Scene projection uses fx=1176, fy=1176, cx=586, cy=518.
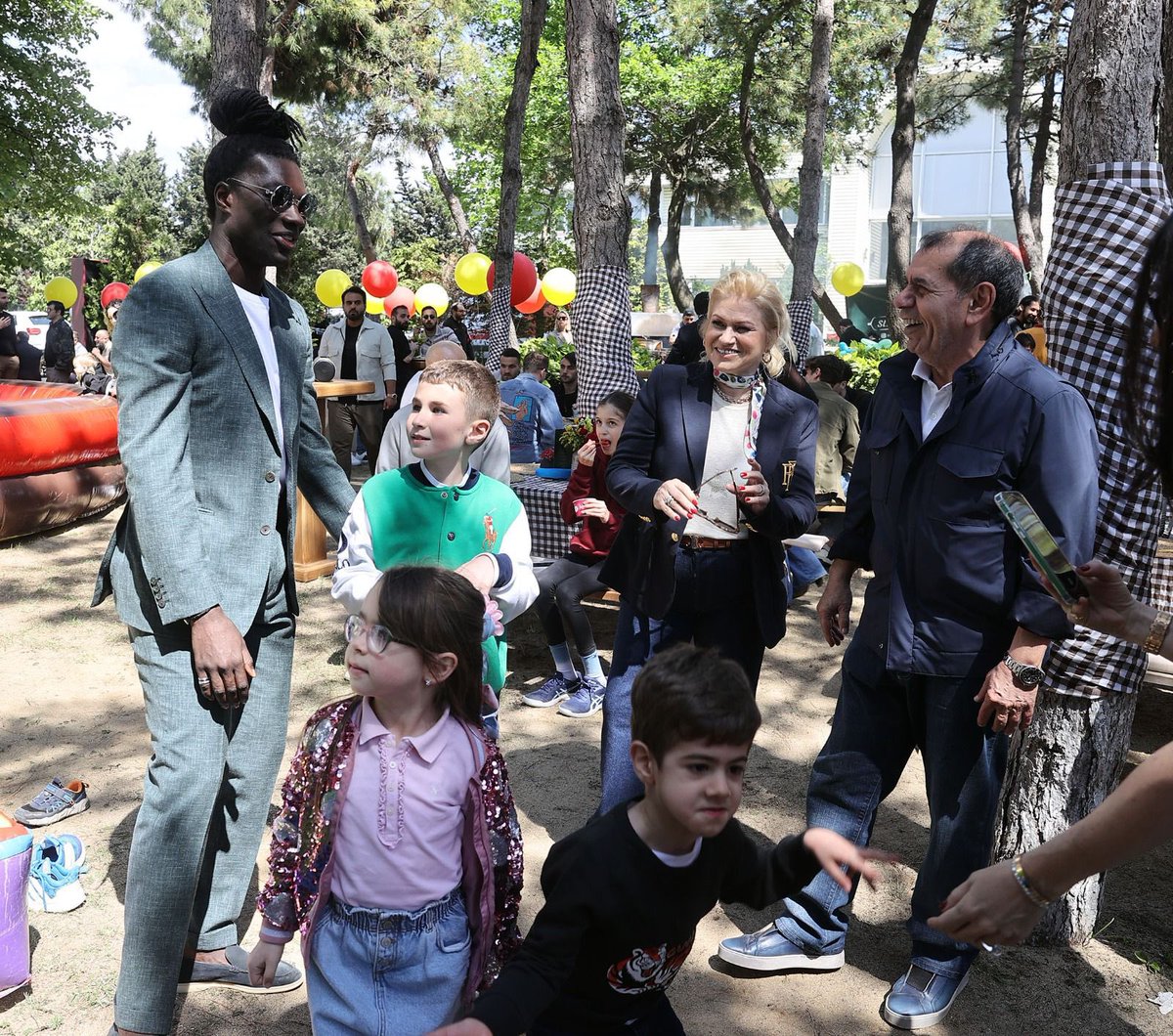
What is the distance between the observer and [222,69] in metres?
8.68

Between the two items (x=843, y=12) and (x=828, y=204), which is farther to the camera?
(x=828, y=204)

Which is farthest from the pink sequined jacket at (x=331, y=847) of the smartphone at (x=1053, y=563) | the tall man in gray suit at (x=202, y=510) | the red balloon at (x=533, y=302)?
the red balloon at (x=533, y=302)

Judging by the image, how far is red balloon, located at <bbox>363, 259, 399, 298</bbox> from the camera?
18.8 metres

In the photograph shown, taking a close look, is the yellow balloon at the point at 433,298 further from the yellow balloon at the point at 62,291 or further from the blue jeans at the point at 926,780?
the blue jeans at the point at 926,780

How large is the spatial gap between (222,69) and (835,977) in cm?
778

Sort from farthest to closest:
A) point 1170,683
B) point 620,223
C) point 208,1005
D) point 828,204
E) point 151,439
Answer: point 828,204 → point 620,223 → point 1170,683 → point 208,1005 → point 151,439

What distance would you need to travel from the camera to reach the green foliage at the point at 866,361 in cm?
1529

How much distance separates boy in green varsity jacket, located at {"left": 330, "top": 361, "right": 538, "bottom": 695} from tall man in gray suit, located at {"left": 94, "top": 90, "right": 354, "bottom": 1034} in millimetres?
255

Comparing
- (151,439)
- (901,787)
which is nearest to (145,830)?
(151,439)

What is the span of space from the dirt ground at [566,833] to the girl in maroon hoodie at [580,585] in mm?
186

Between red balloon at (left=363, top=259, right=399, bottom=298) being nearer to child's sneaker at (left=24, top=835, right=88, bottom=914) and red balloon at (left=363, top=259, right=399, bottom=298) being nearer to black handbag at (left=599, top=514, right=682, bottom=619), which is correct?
black handbag at (left=599, top=514, right=682, bottom=619)

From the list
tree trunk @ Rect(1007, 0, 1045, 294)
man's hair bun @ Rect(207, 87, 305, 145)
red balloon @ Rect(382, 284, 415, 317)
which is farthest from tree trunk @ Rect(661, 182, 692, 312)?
man's hair bun @ Rect(207, 87, 305, 145)

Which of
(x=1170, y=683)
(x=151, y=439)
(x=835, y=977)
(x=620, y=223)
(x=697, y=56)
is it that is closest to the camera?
(x=151, y=439)

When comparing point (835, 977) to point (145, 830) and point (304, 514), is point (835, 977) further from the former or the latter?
point (304, 514)
